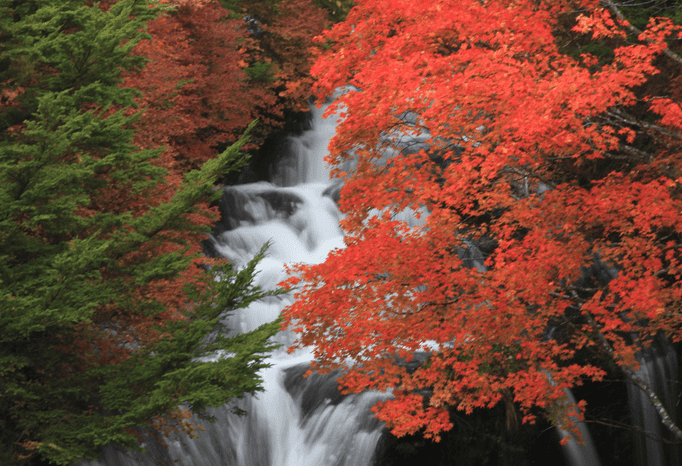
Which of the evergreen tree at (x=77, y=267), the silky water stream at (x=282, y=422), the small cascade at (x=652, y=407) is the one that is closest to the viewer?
the evergreen tree at (x=77, y=267)

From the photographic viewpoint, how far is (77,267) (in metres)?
5.43

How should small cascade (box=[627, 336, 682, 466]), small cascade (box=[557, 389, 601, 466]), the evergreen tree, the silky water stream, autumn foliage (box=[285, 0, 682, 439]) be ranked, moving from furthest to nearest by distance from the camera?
small cascade (box=[557, 389, 601, 466]) → the silky water stream → small cascade (box=[627, 336, 682, 466]) → autumn foliage (box=[285, 0, 682, 439]) → the evergreen tree

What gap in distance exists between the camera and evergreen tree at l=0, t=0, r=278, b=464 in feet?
18.6

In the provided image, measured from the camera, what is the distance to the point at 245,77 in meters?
20.1

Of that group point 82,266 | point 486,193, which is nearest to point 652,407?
point 486,193

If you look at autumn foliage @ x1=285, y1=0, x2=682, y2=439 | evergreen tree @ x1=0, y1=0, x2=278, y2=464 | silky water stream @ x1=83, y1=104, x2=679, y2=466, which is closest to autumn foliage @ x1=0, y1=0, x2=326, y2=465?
evergreen tree @ x1=0, y1=0, x2=278, y2=464

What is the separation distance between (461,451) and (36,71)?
29.8 ft

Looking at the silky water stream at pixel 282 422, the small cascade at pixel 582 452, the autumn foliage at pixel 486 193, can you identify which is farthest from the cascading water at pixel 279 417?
the small cascade at pixel 582 452

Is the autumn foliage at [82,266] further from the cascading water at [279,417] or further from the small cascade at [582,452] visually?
the small cascade at [582,452]

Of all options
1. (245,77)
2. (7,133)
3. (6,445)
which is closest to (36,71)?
(7,133)

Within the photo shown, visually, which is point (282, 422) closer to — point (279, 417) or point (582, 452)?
point (279, 417)

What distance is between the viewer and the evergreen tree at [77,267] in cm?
567

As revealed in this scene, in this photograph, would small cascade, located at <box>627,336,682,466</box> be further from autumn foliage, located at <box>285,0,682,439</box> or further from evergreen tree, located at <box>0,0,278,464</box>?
evergreen tree, located at <box>0,0,278,464</box>

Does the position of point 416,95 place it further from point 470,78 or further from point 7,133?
point 7,133
